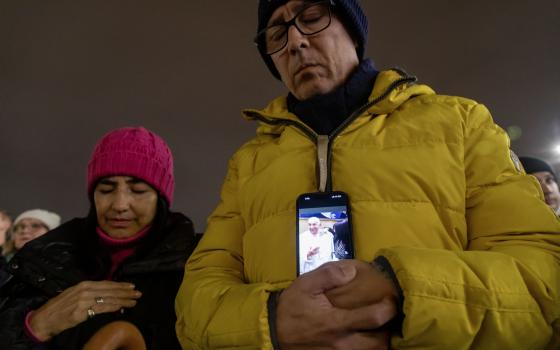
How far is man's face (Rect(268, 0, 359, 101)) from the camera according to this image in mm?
1410

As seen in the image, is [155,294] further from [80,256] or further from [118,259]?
[80,256]

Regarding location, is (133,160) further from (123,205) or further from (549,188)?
(549,188)


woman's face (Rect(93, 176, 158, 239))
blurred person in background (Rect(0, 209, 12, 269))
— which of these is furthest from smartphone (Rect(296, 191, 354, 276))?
blurred person in background (Rect(0, 209, 12, 269))

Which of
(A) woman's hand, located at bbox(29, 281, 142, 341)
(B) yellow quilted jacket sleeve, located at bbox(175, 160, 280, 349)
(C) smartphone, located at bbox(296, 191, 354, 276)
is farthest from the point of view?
(A) woman's hand, located at bbox(29, 281, 142, 341)

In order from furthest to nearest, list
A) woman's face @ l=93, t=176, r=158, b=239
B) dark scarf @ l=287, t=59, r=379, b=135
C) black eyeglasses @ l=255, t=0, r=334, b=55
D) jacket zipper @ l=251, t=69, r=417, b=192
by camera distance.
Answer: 1. woman's face @ l=93, t=176, r=158, b=239
2. black eyeglasses @ l=255, t=0, r=334, b=55
3. dark scarf @ l=287, t=59, r=379, b=135
4. jacket zipper @ l=251, t=69, r=417, b=192

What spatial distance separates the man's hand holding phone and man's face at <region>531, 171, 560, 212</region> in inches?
123

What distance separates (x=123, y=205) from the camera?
208 cm

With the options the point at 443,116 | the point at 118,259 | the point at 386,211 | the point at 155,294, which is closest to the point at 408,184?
the point at 386,211

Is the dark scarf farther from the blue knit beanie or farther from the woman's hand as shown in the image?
the woman's hand

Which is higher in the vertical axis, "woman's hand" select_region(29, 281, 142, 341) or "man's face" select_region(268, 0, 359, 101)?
"man's face" select_region(268, 0, 359, 101)

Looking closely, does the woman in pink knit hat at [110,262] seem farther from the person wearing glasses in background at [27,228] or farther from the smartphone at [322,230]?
the person wearing glasses in background at [27,228]

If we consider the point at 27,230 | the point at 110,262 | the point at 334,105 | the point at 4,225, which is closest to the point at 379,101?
the point at 334,105

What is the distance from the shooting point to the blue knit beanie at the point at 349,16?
4.92ft

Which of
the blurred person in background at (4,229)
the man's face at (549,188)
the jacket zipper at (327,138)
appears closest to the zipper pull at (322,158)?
the jacket zipper at (327,138)
